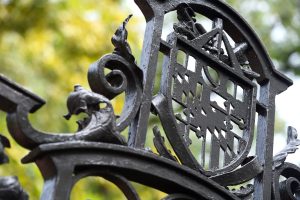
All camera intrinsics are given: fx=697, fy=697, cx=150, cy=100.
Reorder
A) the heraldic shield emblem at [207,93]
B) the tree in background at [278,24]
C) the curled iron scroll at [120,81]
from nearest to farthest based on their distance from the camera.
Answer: the curled iron scroll at [120,81], the heraldic shield emblem at [207,93], the tree in background at [278,24]

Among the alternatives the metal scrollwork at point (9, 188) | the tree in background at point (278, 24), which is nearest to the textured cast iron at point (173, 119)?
the metal scrollwork at point (9, 188)

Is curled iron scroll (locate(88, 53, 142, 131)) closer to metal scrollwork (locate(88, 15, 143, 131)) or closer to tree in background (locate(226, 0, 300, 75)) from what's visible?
metal scrollwork (locate(88, 15, 143, 131))

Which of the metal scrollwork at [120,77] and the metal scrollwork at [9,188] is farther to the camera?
the metal scrollwork at [120,77]

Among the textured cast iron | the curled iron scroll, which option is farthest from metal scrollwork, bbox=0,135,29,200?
the curled iron scroll

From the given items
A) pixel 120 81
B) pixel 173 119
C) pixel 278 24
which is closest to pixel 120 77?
pixel 120 81

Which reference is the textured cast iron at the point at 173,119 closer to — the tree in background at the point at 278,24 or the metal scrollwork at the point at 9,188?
the metal scrollwork at the point at 9,188

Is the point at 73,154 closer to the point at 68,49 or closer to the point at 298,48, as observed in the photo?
the point at 68,49

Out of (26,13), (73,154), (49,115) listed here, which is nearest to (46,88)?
(49,115)

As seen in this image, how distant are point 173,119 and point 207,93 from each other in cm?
13

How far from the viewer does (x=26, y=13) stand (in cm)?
361

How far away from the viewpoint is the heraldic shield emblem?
1319 mm

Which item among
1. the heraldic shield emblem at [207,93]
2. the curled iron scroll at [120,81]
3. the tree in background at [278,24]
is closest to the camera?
the curled iron scroll at [120,81]

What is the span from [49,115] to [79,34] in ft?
2.00

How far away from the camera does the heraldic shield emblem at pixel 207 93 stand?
1.32 meters
